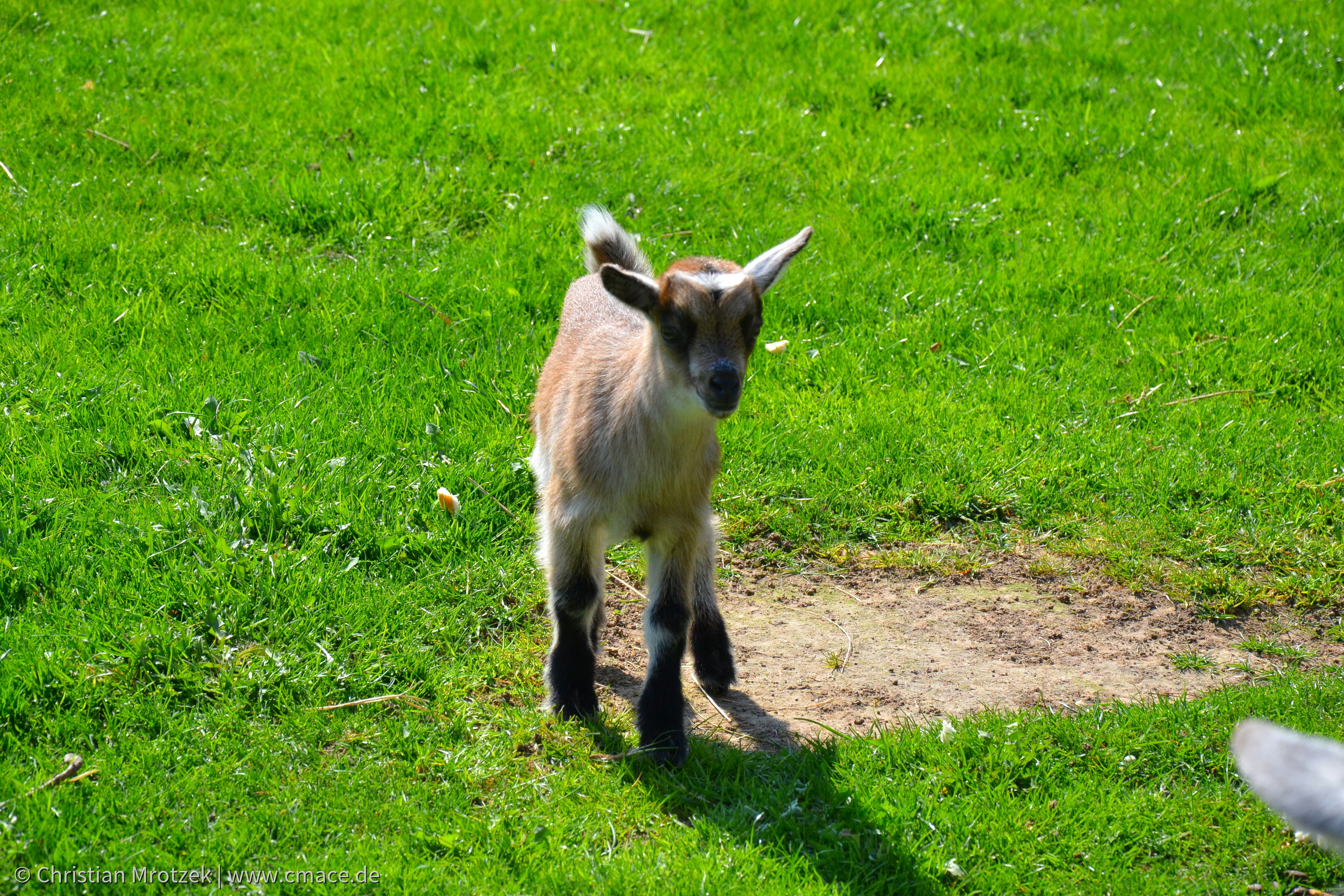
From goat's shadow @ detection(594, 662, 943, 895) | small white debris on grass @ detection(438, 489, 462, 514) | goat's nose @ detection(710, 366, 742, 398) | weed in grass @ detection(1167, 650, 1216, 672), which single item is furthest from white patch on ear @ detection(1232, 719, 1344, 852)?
small white debris on grass @ detection(438, 489, 462, 514)

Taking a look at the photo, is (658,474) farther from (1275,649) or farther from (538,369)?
(1275,649)

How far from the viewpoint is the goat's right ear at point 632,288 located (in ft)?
12.0

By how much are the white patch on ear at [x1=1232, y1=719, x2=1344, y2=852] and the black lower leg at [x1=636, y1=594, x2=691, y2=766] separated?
7.75 feet

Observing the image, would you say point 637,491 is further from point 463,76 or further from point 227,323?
point 463,76

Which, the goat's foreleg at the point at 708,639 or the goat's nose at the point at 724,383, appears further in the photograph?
the goat's foreleg at the point at 708,639

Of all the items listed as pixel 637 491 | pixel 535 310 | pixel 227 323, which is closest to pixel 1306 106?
pixel 535 310

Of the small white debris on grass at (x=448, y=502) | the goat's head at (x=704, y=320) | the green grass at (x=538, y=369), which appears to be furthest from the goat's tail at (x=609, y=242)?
the small white debris on grass at (x=448, y=502)

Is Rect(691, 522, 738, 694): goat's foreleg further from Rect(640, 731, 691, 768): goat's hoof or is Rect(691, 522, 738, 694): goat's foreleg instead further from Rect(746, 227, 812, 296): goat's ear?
Rect(746, 227, 812, 296): goat's ear

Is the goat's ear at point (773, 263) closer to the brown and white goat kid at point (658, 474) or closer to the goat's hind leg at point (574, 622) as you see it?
the brown and white goat kid at point (658, 474)

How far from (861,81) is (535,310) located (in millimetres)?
3448

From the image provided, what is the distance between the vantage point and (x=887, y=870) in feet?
10.9

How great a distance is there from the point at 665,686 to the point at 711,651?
407 millimetres

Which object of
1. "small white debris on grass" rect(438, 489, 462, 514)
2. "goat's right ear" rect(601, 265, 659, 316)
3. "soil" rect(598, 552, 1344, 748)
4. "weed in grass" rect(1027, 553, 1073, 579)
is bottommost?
"soil" rect(598, 552, 1344, 748)

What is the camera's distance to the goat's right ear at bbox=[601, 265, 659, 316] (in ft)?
12.0
